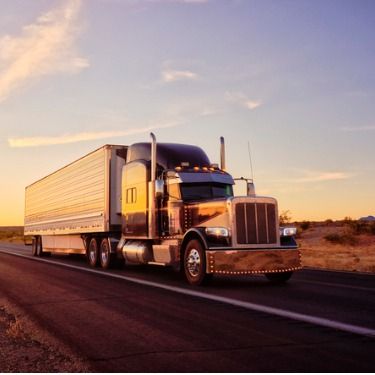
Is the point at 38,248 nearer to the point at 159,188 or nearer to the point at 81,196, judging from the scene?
the point at 81,196

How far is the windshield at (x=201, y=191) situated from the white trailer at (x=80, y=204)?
4.40m

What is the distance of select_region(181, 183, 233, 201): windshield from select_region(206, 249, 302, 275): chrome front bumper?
2372mm

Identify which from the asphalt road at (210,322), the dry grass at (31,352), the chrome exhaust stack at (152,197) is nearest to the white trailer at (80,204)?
the chrome exhaust stack at (152,197)

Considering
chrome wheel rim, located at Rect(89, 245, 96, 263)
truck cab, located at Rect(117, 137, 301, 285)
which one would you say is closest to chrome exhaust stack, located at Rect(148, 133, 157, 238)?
truck cab, located at Rect(117, 137, 301, 285)

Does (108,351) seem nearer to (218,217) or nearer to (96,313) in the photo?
(96,313)

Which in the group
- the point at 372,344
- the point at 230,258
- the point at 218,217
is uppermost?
the point at 218,217

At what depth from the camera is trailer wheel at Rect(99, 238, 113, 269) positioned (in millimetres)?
18094

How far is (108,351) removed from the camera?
6.03 meters

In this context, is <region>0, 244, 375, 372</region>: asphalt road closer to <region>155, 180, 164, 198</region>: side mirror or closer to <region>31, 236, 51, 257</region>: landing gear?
<region>155, 180, 164, 198</region>: side mirror

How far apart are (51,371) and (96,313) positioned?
137 inches

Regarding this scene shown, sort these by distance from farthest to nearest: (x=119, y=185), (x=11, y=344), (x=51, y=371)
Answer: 1. (x=119, y=185)
2. (x=11, y=344)
3. (x=51, y=371)

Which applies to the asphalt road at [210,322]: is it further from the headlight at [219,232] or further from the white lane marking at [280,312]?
the headlight at [219,232]

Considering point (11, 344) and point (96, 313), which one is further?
point (96, 313)

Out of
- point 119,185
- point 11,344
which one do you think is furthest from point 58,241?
point 11,344
